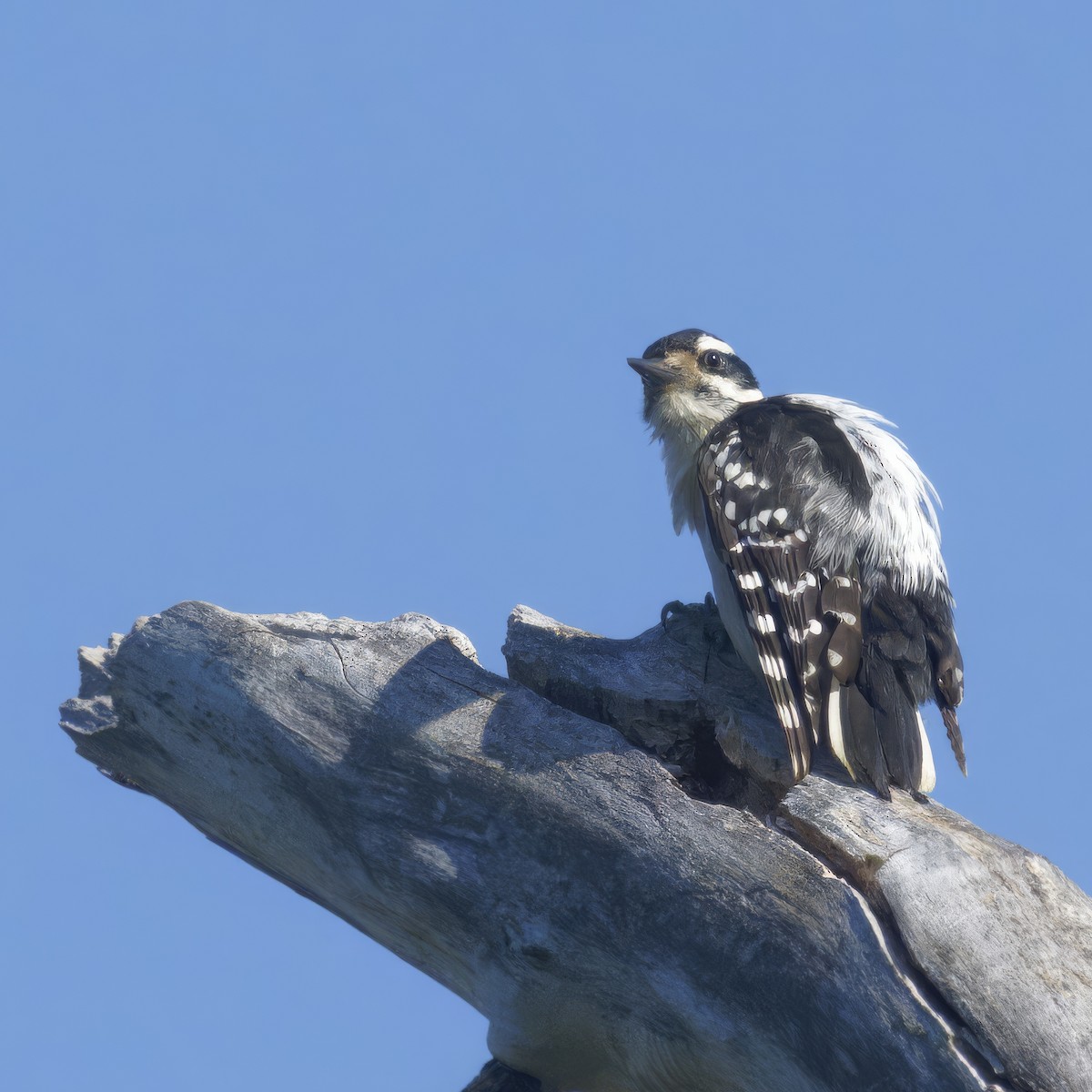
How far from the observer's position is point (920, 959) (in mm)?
3756

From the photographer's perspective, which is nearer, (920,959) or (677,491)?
(920,959)

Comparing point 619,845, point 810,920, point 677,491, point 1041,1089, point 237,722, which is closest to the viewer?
point 1041,1089

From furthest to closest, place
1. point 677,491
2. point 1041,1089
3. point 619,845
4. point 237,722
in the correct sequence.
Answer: point 677,491
point 237,722
point 619,845
point 1041,1089

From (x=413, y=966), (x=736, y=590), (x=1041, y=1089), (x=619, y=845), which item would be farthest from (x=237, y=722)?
(x=1041, y=1089)

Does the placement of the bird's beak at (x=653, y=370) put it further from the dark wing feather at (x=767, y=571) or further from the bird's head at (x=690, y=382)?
the dark wing feather at (x=767, y=571)

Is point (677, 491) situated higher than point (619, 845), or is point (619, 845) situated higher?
point (677, 491)

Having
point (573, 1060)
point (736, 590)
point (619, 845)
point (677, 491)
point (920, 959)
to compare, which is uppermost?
point (677, 491)

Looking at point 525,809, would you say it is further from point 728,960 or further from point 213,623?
point 213,623

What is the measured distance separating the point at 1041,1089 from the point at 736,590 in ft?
6.65

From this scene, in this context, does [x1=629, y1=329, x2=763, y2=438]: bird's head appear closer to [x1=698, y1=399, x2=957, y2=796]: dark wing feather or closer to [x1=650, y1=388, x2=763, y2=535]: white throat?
[x1=650, y1=388, x2=763, y2=535]: white throat

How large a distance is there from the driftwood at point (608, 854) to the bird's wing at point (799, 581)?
0.65 ft

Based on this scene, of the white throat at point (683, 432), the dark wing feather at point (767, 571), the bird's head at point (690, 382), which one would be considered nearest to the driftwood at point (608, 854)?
the dark wing feather at point (767, 571)

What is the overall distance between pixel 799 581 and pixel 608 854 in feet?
4.39

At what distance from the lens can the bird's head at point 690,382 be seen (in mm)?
6023
